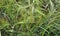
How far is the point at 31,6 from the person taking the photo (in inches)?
78.8

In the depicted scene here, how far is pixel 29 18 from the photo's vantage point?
1.94m

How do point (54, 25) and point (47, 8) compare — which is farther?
point (47, 8)

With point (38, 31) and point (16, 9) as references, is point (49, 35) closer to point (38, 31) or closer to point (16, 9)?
point (38, 31)

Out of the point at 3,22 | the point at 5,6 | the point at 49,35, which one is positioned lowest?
the point at 49,35

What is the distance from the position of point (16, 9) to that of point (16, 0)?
151mm

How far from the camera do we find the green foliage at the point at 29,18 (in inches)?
75.4

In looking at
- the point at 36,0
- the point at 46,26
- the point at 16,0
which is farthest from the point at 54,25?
the point at 16,0

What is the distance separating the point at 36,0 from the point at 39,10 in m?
0.11

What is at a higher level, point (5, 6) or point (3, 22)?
point (5, 6)

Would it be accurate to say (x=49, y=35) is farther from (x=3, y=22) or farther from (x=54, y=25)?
(x=3, y=22)

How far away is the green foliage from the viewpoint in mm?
1916

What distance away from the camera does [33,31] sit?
1914mm

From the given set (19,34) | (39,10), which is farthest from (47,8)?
(19,34)

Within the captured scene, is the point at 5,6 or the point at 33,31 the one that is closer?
the point at 33,31
